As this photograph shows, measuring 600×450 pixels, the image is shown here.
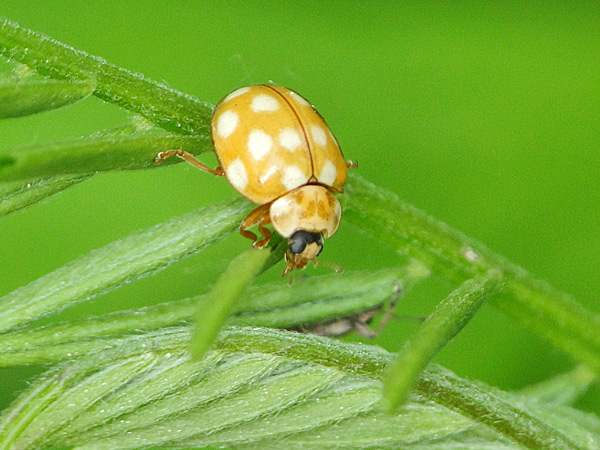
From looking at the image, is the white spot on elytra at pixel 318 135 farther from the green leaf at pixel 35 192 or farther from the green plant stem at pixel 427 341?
the green leaf at pixel 35 192

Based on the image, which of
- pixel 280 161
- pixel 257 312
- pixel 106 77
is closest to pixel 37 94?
pixel 106 77

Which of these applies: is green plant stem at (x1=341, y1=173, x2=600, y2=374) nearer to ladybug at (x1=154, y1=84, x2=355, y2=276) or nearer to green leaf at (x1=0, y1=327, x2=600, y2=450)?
ladybug at (x1=154, y1=84, x2=355, y2=276)

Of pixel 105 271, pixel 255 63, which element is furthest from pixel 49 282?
pixel 255 63

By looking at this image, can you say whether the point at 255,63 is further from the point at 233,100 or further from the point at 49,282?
the point at 49,282

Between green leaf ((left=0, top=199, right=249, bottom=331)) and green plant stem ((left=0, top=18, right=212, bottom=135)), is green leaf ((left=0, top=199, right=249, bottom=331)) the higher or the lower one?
the lower one

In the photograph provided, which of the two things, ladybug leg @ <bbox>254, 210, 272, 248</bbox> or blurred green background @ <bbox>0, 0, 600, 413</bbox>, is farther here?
blurred green background @ <bbox>0, 0, 600, 413</bbox>

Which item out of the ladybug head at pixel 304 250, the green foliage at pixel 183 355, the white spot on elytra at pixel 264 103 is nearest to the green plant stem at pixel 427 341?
the green foliage at pixel 183 355

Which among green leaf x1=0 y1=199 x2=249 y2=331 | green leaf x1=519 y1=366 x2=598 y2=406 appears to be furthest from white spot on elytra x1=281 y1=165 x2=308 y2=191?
green leaf x1=519 y1=366 x2=598 y2=406

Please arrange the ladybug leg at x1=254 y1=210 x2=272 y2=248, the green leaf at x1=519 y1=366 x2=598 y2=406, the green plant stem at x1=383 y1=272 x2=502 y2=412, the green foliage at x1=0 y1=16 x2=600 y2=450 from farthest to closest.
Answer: the green leaf at x1=519 y1=366 x2=598 y2=406 → the ladybug leg at x1=254 y1=210 x2=272 y2=248 → the green foliage at x1=0 y1=16 x2=600 y2=450 → the green plant stem at x1=383 y1=272 x2=502 y2=412
